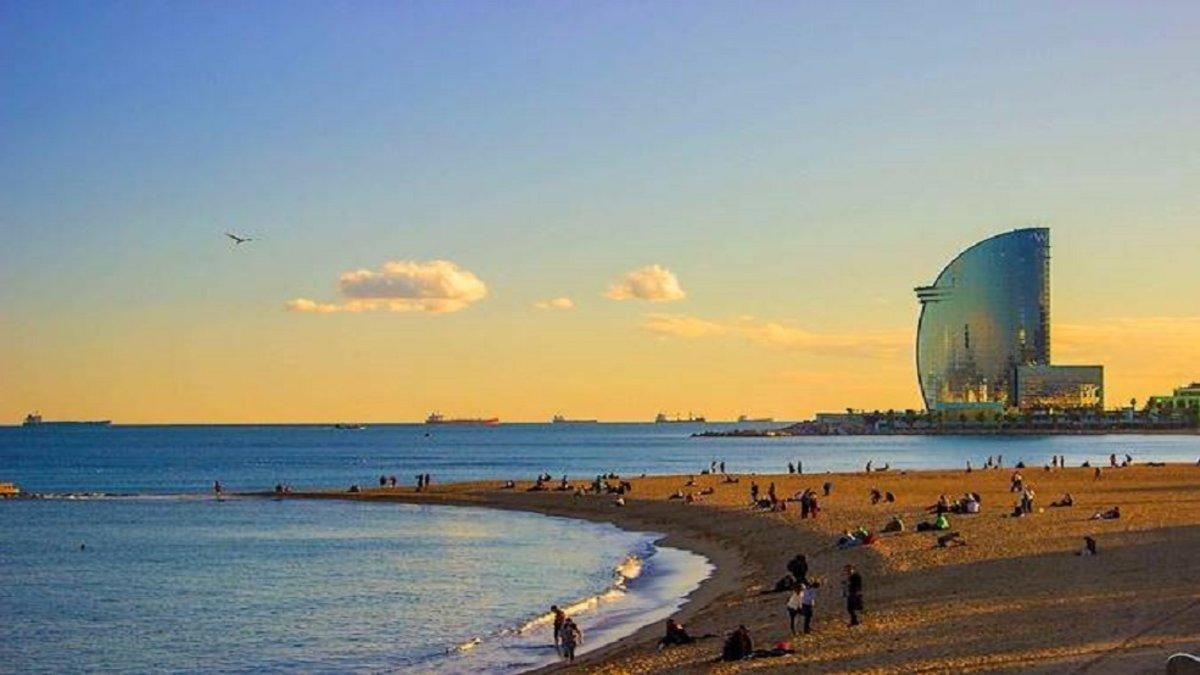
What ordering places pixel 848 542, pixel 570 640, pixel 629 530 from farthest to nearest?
pixel 629 530, pixel 848 542, pixel 570 640

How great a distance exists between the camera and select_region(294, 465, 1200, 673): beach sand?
69.8 feet

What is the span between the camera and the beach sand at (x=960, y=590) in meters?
21.3

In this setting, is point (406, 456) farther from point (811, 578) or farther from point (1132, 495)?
point (811, 578)

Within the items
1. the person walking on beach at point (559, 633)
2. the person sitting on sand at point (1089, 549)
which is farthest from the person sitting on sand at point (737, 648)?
the person sitting on sand at point (1089, 549)

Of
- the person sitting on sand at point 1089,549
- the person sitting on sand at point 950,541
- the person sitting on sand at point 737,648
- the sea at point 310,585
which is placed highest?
the person sitting on sand at point 1089,549

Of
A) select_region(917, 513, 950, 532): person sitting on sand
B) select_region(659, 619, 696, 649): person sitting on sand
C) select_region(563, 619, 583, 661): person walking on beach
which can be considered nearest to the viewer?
select_region(659, 619, 696, 649): person sitting on sand

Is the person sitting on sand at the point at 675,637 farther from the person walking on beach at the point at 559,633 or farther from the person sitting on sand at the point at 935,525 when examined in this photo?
the person sitting on sand at the point at 935,525

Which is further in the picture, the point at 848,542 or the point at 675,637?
the point at 848,542

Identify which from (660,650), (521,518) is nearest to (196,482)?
(521,518)

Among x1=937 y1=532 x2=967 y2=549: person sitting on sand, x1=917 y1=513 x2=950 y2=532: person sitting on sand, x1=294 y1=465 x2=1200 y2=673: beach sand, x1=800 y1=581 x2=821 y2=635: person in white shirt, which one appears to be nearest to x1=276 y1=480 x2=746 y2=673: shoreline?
x1=294 y1=465 x2=1200 y2=673: beach sand

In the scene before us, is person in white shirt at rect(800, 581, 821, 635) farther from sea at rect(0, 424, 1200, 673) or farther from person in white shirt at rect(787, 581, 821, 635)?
sea at rect(0, 424, 1200, 673)

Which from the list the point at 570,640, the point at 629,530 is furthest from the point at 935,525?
the point at 570,640

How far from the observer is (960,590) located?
28.7 meters

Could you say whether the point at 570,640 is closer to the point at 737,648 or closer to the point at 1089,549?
the point at 737,648
